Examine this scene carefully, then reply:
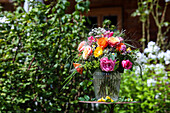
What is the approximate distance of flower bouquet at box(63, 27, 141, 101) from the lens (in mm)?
1958

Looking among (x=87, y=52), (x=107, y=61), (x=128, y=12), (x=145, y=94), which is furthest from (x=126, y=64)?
(x=128, y=12)

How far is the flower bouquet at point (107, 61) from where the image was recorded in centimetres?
196

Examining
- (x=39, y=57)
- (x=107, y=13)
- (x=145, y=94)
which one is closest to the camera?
(x=39, y=57)

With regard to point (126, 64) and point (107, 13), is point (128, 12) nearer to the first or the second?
point (107, 13)

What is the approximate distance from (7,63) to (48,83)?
1.78 feet

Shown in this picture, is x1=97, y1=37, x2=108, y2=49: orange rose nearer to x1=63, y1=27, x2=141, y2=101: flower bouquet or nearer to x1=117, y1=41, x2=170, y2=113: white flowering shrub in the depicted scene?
x1=63, y1=27, x2=141, y2=101: flower bouquet

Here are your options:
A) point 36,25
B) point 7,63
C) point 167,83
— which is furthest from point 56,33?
point 167,83

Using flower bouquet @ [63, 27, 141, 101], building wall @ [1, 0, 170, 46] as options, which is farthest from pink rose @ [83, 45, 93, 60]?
building wall @ [1, 0, 170, 46]

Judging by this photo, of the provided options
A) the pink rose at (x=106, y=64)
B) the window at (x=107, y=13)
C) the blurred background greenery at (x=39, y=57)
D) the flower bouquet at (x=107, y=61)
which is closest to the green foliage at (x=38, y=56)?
the blurred background greenery at (x=39, y=57)

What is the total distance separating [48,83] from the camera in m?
3.02

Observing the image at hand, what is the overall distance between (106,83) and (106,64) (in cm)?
16

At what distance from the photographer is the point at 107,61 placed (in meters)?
1.92

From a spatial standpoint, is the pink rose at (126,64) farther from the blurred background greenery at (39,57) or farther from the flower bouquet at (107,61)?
the blurred background greenery at (39,57)

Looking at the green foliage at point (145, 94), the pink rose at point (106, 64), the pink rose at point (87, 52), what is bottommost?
the green foliage at point (145, 94)
